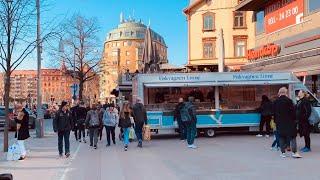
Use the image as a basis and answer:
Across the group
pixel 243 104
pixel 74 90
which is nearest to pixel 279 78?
pixel 243 104

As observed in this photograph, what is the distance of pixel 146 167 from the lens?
1255 cm

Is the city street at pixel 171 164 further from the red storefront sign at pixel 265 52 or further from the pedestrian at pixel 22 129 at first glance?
the red storefront sign at pixel 265 52

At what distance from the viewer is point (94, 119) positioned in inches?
742

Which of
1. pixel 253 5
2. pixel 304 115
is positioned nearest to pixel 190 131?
pixel 304 115

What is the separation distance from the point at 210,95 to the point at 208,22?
3267 centimetres

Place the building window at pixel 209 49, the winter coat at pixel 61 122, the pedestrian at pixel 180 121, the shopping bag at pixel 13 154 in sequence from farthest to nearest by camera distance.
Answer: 1. the building window at pixel 209 49
2. the pedestrian at pixel 180 121
3. the winter coat at pixel 61 122
4. the shopping bag at pixel 13 154

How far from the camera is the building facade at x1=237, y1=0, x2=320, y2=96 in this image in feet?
95.2

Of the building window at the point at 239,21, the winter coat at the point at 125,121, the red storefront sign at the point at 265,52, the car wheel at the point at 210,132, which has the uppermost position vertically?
the building window at the point at 239,21

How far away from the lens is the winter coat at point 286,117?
13.6 metres

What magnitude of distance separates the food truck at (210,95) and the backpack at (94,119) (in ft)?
11.0

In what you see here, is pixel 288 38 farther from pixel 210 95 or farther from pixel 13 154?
pixel 13 154

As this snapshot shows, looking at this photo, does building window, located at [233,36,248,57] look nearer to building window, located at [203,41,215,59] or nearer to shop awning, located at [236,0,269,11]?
building window, located at [203,41,215,59]

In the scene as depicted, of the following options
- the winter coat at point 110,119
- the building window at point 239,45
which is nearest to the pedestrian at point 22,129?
the winter coat at point 110,119

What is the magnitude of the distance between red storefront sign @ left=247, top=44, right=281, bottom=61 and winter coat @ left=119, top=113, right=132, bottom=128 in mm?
18413
